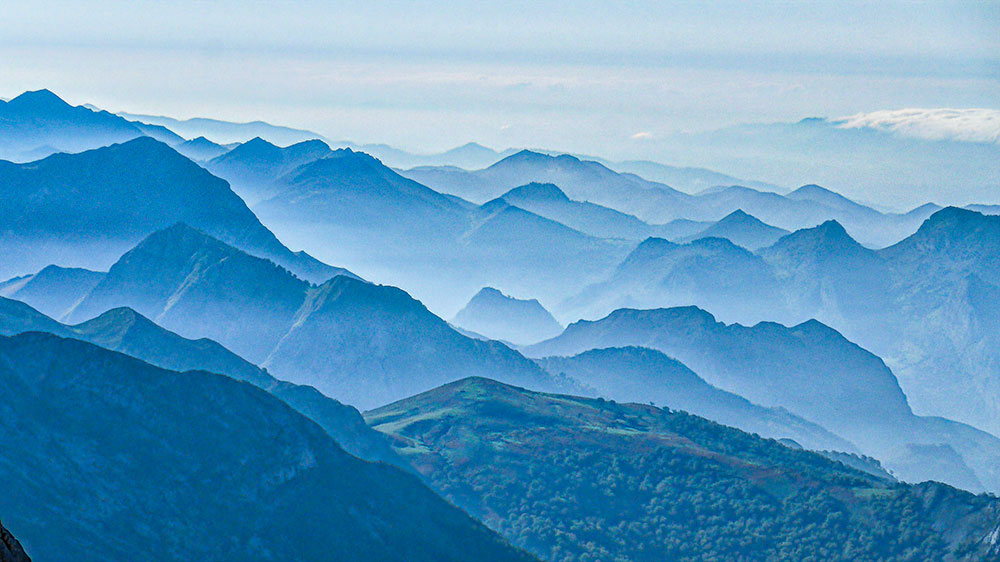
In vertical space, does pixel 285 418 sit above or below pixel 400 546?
above

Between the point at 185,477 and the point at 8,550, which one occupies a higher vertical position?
the point at 8,550

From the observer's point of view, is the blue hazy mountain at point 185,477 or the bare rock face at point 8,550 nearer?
the bare rock face at point 8,550

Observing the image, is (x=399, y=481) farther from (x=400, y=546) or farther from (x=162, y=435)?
(x=162, y=435)

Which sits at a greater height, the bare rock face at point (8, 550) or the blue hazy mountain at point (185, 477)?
the bare rock face at point (8, 550)

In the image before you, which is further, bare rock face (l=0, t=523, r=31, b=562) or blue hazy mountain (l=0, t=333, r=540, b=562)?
blue hazy mountain (l=0, t=333, r=540, b=562)

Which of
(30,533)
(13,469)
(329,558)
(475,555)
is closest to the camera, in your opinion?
(30,533)

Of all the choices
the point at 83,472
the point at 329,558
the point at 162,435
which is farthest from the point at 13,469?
the point at 329,558

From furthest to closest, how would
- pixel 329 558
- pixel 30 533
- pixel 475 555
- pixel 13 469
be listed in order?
pixel 475 555 < pixel 329 558 < pixel 13 469 < pixel 30 533

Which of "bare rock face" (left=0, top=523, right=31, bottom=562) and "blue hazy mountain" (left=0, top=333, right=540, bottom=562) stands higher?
"bare rock face" (left=0, top=523, right=31, bottom=562)
